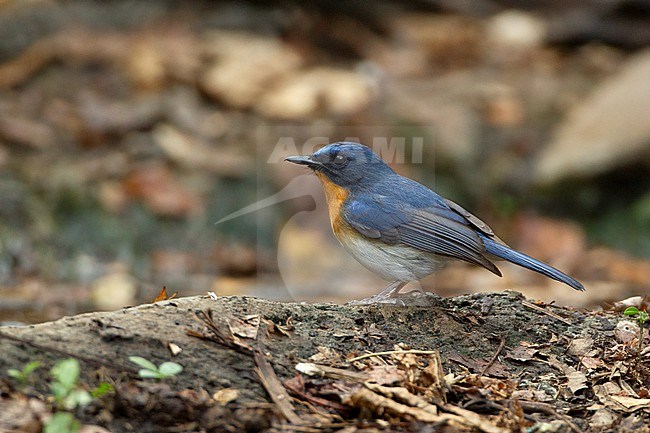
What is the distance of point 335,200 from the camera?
213 inches

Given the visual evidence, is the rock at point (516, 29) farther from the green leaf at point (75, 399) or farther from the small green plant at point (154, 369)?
the green leaf at point (75, 399)

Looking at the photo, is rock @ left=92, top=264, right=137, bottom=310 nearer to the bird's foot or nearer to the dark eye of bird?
the dark eye of bird

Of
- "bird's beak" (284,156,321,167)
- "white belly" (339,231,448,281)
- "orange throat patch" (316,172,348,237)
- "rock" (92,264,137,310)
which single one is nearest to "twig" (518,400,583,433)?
"white belly" (339,231,448,281)

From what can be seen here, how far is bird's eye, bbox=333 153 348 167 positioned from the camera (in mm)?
5354

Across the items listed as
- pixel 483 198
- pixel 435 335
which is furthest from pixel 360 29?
pixel 435 335

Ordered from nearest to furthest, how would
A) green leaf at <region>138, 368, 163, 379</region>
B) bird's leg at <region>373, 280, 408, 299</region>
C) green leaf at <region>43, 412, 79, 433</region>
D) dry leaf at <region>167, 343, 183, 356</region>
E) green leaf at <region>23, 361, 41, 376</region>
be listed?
1. green leaf at <region>43, 412, 79, 433</region>
2. green leaf at <region>23, 361, 41, 376</region>
3. green leaf at <region>138, 368, 163, 379</region>
4. dry leaf at <region>167, 343, 183, 356</region>
5. bird's leg at <region>373, 280, 408, 299</region>

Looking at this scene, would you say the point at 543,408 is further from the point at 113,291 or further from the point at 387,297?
the point at 113,291

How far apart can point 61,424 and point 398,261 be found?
8.27 feet

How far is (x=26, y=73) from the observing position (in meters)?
11.2

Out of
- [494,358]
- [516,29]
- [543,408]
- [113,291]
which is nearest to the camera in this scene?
[543,408]

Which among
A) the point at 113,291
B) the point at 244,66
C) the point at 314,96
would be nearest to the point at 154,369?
the point at 113,291

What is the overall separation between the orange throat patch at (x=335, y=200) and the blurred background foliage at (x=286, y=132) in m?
3.08

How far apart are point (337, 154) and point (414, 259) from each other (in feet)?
2.45

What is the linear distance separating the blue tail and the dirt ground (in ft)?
0.69
